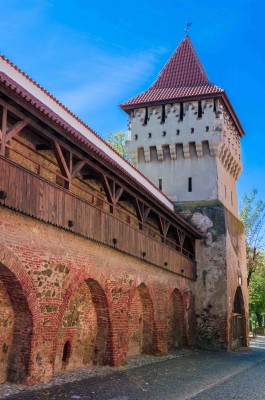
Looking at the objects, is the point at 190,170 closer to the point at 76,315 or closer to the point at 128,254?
the point at 128,254

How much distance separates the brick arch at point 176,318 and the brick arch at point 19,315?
10253 mm

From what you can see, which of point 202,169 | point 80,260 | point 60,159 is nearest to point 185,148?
point 202,169

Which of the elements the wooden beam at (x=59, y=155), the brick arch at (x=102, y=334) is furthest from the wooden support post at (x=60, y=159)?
the brick arch at (x=102, y=334)

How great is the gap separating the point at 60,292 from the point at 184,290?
10.3m

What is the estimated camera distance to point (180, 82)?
24234 millimetres

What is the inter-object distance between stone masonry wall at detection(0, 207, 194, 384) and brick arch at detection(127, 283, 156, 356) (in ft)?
0.11

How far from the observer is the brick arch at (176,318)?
59.5ft

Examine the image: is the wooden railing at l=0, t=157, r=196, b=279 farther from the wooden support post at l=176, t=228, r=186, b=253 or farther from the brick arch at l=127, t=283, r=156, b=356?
the wooden support post at l=176, t=228, r=186, b=253

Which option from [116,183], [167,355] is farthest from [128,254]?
[167,355]

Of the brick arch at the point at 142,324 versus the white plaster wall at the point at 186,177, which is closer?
the brick arch at the point at 142,324

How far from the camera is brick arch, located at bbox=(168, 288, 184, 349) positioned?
18.1m

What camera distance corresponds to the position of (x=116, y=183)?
12766 millimetres

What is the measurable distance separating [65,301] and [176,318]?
9968 millimetres

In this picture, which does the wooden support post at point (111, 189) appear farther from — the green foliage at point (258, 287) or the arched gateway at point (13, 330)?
the green foliage at point (258, 287)
